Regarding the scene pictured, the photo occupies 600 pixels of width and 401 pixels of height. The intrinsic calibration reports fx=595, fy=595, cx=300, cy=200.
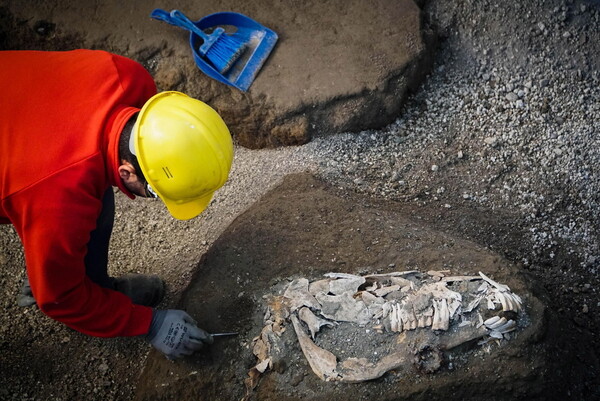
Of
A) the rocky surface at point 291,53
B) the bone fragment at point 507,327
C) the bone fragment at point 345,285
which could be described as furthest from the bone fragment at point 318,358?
the rocky surface at point 291,53

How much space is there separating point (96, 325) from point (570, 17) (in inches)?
137

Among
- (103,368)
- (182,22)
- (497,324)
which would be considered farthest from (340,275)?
(182,22)

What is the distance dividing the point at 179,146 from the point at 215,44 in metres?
1.67

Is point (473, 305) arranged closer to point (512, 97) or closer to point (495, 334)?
point (495, 334)

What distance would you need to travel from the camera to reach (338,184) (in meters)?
3.56

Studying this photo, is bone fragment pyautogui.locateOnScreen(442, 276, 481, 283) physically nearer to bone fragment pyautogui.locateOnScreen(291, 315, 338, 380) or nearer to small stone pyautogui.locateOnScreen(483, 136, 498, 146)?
bone fragment pyautogui.locateOnScreen(291, 315, 338, 380)

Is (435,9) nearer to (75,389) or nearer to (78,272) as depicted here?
(78,272)

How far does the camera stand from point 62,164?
7.27 feet

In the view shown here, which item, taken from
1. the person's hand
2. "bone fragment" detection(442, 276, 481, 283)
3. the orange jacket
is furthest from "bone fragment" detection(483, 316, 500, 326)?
the orange jacket

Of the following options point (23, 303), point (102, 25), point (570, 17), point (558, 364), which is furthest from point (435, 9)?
point (23, 303)

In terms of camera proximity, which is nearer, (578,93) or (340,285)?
(340,285)

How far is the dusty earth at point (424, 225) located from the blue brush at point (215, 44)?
0.62 meters

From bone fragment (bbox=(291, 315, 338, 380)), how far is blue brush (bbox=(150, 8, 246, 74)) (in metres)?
1.93

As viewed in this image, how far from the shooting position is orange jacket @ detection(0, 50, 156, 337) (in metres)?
2.19
